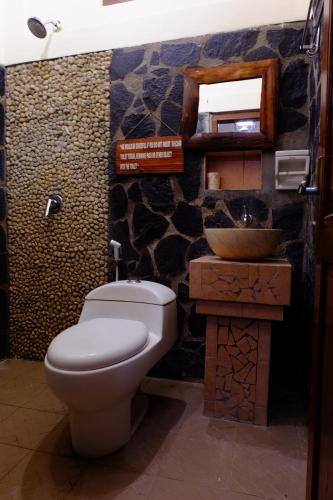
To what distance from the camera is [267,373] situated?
1.51 metres

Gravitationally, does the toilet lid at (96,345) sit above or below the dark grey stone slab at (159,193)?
below

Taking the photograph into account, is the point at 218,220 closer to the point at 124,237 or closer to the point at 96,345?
the point at 124,237

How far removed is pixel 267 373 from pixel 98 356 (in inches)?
32.3

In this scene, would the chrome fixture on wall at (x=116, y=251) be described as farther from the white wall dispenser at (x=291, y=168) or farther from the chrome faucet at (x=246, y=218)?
the white wall dispenser at (x=291, y=168)

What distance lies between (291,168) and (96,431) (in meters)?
1.61

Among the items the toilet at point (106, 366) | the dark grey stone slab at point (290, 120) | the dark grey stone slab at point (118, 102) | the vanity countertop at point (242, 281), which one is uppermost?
the dark grey stone slab at point (118, 102)

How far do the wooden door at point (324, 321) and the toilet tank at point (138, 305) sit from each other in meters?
0.91

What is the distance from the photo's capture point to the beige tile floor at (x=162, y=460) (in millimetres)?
1151

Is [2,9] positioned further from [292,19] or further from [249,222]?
[249,222]

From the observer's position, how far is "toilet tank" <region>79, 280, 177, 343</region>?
165 cm

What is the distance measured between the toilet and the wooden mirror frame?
3.04 ft

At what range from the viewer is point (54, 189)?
2150 mm

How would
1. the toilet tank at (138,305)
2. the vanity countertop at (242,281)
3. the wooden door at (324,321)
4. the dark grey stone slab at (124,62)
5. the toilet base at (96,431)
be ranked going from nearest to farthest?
the wooden door at (324,321)
the toilet base at (96,431)
the vanity countertop at (242,281)
the toilet tank at (138,305)
the dark grey stone slab at (124,62)

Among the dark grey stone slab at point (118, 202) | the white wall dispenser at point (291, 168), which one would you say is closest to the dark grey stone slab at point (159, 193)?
the dark grey stone slab at point (118, 202)
